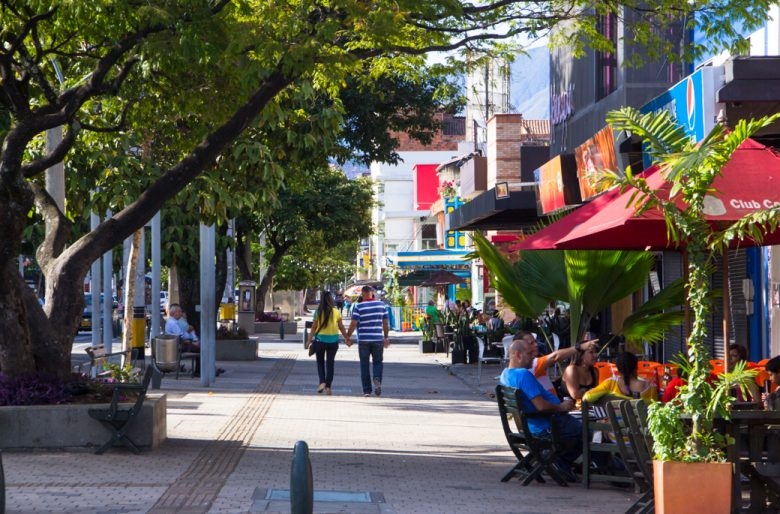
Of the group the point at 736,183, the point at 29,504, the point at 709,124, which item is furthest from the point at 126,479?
the point at 709,124

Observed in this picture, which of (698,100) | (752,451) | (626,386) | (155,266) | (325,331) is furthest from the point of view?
(155,266)

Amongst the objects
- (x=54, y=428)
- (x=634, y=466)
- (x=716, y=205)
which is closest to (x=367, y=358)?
(x=54, y=428)

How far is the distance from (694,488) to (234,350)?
22.3 m

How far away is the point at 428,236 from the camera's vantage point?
8281 centimetres

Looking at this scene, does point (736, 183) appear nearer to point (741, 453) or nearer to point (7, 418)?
point (741, 453)

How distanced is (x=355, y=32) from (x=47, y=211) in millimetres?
3851

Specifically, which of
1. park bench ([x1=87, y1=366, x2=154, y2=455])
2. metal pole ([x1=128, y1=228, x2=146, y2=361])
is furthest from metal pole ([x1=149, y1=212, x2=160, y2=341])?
park bench ([x1=87, y1=366, x2=154, y2=455])

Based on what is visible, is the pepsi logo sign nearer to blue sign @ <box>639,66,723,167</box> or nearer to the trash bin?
blue sign @ <box>639,66,723,167</box>

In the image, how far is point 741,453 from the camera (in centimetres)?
835

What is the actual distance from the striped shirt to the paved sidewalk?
3.09ft

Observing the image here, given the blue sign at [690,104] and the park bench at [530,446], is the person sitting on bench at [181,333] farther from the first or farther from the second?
the park bench at [530,446]

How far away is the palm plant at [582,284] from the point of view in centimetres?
1280

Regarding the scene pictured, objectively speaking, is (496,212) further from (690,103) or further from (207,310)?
(690,103)

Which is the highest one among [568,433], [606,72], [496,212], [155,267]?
[606,72]
